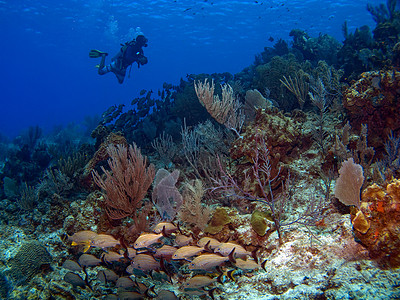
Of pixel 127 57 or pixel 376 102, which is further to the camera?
pixel 127 57

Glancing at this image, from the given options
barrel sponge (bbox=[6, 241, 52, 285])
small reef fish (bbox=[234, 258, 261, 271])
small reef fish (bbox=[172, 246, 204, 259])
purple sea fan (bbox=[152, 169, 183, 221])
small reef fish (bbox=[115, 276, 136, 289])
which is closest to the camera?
small reef fish (bbox=[234, 258, 261, 271])

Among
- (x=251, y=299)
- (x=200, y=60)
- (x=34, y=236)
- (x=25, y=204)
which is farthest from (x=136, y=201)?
(x=200, y=60)

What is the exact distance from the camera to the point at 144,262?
2.94 metres

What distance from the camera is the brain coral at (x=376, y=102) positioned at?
472cm

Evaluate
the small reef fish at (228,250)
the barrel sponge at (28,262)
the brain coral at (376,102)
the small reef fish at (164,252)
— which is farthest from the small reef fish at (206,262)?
the brain coral at (376,102)

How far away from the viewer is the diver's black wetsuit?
38.2 feet

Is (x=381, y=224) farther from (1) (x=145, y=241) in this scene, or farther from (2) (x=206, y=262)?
(1) (x=145, y=241)

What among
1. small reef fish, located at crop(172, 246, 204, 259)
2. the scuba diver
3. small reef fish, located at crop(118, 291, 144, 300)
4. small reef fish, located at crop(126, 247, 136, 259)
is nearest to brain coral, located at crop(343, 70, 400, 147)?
small reef fish, located at crop(172, 246, 204, 259)

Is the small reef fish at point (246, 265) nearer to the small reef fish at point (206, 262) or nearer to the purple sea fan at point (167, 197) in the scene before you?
the small reef fish at point (206, 262)

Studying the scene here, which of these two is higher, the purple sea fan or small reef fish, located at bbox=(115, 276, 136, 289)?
the purple sea fan

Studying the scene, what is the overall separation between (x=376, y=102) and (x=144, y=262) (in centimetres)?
575

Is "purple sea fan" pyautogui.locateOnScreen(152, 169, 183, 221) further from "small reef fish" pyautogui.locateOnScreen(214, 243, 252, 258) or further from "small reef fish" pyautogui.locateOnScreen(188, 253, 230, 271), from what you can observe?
"small reef fish" pyautogui.locateOnScreen(188, 253, 230, 271)

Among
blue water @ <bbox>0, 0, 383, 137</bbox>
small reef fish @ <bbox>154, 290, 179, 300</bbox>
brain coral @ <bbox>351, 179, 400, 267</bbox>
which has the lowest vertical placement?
small reef fish @ <bbox>154, 290, 179, 300</bbox>

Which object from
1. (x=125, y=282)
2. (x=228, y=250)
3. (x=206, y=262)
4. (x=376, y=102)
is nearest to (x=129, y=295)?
(x=125, y=282)
